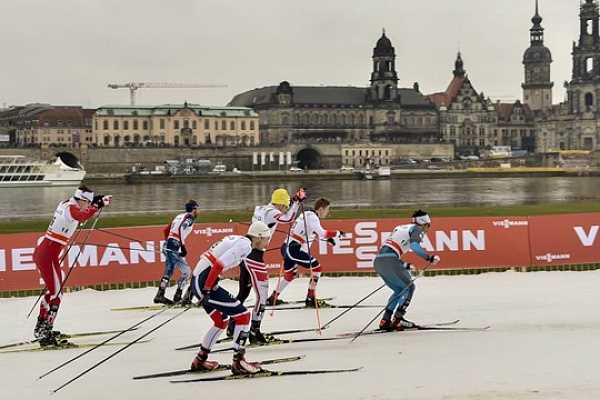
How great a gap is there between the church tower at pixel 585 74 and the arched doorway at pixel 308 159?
53.0 meters

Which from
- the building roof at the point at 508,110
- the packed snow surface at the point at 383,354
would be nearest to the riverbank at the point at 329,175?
the building roof at the point at 508,110

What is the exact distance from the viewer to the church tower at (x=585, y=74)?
560 feet

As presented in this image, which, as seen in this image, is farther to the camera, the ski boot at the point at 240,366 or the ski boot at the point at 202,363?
the ski boot at the point at 202,363

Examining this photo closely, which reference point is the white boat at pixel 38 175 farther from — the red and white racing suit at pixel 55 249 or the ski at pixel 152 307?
the red and white racing suit at pixel 55 249

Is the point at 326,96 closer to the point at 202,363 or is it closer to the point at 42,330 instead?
the point at 42,330

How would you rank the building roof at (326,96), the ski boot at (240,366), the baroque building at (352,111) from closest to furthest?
1. the ski boot at (240,366)
2. the baroque building at (352,111)
3. the building roof at (326,96)

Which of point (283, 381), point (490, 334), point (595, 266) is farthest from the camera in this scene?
point (595, 266)

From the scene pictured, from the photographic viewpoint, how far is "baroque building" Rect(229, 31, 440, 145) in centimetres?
16688

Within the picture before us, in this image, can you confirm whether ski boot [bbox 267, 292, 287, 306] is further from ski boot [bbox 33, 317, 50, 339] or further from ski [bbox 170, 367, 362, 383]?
ski [bbox 170, 367, 362, 383]

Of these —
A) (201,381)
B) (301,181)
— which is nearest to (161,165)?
(301,181)

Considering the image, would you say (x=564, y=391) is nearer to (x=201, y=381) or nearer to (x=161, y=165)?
(x=201, y=381)

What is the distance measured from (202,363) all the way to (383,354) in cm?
250

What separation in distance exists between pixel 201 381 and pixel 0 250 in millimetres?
9659

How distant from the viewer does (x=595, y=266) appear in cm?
2152
